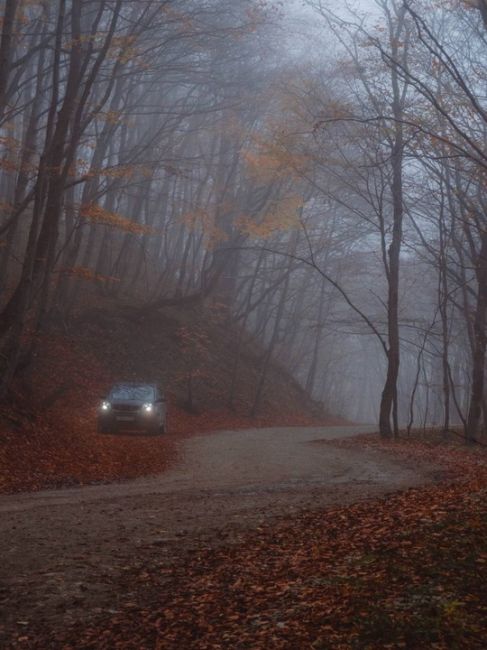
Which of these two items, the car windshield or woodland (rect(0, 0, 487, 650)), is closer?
woodland (rect(0, 0, 487, 650))

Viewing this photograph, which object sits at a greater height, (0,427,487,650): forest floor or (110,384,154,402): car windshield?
(110,384,154,402): car windshield

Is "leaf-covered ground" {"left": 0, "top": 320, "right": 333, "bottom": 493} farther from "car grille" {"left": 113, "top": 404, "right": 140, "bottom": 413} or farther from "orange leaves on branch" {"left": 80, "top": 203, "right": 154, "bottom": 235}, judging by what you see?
"orange leaves on branch" {"left": 80, "top": 203, "right": 154, "bottom": 235}

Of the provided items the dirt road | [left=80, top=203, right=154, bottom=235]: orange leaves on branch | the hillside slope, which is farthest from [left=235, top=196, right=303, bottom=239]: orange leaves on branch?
the dirt road

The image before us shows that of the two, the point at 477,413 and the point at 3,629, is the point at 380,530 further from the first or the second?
the point at 477,413

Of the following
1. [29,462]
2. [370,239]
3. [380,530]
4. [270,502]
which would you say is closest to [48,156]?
[29,462]

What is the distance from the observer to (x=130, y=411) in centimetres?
2266

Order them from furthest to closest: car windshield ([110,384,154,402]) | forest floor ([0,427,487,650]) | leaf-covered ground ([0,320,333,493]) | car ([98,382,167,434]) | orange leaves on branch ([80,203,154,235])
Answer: car windshield ([110,384,154,402]) < car ([98,382,167,434]) < orange leaves on branch ([80,203,154,235]) < leaf-covered ground ([0,320,333,493]) < forest floor ([0,427,487,650])

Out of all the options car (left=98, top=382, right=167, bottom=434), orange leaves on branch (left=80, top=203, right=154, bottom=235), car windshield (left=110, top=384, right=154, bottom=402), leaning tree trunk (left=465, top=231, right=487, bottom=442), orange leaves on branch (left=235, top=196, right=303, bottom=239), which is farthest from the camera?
orange leaves on branch (left=235, top=196, right=303, bottom=239)

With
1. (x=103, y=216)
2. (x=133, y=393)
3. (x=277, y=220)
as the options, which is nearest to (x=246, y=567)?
(x=103, y=216)

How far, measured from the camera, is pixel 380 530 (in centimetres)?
830

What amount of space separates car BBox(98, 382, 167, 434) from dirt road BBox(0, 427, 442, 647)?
4.53 m

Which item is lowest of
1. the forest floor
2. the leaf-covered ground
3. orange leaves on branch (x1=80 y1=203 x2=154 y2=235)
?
the forest floor

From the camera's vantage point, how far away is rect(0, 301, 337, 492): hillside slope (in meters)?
15.3

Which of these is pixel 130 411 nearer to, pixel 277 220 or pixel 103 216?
pixel 103 216
